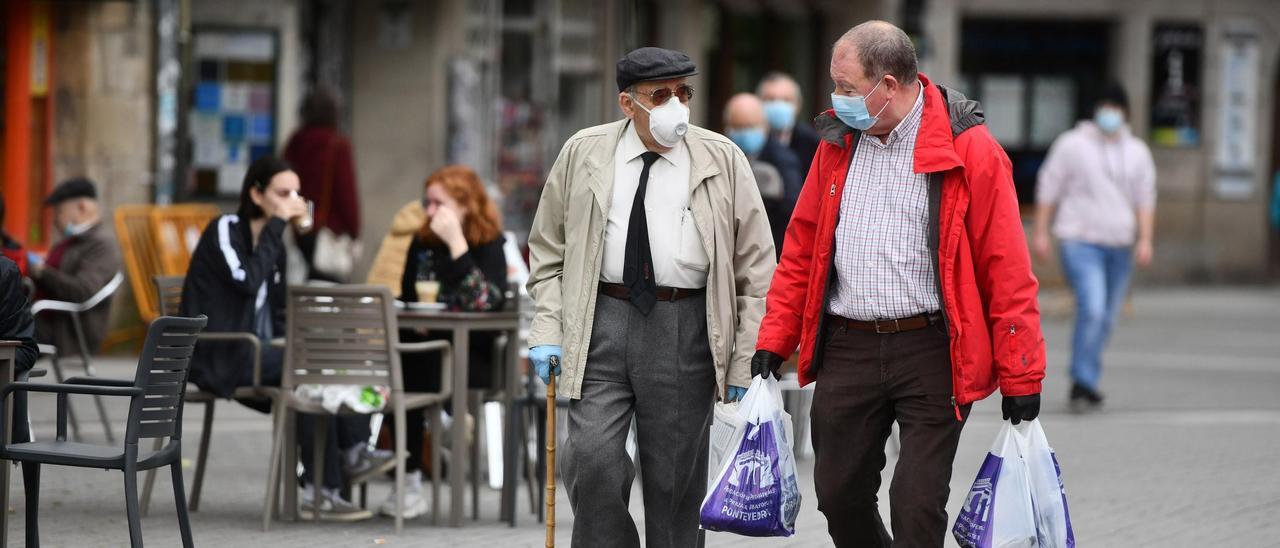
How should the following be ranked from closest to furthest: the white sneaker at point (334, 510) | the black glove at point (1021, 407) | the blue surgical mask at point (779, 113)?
1. the black glove at point (1021, 407)
2. the white sneaker at point (334, 510)
3. the blue surgical mask at point (779, 113)

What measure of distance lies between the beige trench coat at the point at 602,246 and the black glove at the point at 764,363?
20 cm

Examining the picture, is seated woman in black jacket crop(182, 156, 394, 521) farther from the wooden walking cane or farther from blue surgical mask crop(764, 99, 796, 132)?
blue surgical mask crop(764, 99, 796, 132)

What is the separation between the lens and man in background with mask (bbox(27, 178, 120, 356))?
31.6 ft

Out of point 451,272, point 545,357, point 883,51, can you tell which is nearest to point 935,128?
point 883,51

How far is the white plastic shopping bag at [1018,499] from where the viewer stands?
5.18 meters

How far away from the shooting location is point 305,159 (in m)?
13.5

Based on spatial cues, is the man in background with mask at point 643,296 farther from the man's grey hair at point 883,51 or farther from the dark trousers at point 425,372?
the dark trousers at point 425,372

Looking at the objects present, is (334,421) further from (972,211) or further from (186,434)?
(972,211)

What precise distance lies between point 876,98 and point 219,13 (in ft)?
34.2

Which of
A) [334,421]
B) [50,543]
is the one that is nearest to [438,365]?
[334,421]

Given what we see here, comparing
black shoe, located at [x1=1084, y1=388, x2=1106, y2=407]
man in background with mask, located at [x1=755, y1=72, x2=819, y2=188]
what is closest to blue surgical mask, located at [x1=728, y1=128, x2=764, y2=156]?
man in background with mask, located at [x1=755, y1=72, x2=819, y2=188]

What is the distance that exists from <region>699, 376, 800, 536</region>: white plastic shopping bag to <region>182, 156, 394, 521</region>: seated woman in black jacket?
2.73 metres

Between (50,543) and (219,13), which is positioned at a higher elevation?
(219,13)

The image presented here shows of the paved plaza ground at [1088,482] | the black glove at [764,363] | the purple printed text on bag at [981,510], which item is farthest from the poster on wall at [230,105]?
the purple printed text on bag at [981,510]
